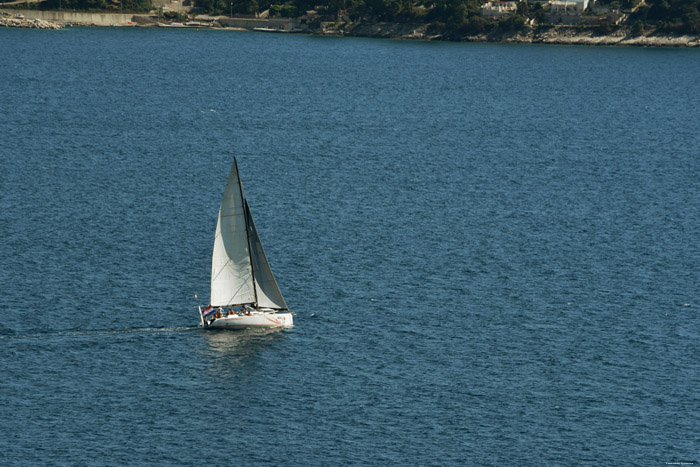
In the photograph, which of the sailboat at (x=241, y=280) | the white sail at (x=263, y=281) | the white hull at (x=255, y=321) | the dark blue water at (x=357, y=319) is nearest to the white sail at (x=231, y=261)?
the sailboat at (x=241, y=280)

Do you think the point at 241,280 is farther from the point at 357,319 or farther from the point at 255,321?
the point at 357,319

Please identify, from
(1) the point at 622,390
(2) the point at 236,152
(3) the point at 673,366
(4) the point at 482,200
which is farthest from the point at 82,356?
(2) the point at 236,152

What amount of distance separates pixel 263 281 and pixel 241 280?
216 cm

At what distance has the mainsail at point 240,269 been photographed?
97.8m

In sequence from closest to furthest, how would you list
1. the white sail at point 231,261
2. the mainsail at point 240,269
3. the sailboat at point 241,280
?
the sailboat at point 241,280 → the white sail at point 231,261 → the mainsail at point 240,269

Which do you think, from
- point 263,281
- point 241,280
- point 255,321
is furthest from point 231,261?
point 255,321

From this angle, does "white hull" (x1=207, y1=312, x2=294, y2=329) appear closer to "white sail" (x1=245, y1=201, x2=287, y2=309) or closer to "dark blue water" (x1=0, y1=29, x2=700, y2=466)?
"dark blue water" (x1=0, y1=29, x2=700, y2=466)

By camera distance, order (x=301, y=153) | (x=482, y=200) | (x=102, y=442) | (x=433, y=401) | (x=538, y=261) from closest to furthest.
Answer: (x=102, y=442), (x=433, y=401), (x=538, y=261), (x=482, y=200), (x=301, y=153)

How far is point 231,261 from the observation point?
9869cm

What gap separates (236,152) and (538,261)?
241ft

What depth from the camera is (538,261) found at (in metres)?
120

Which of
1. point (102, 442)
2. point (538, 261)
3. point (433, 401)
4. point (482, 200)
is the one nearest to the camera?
point (102, 442)

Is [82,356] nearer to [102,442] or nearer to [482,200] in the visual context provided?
[102,442]

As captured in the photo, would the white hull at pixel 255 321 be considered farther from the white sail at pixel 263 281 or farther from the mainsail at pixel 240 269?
the mainsail at pixel 240 269
